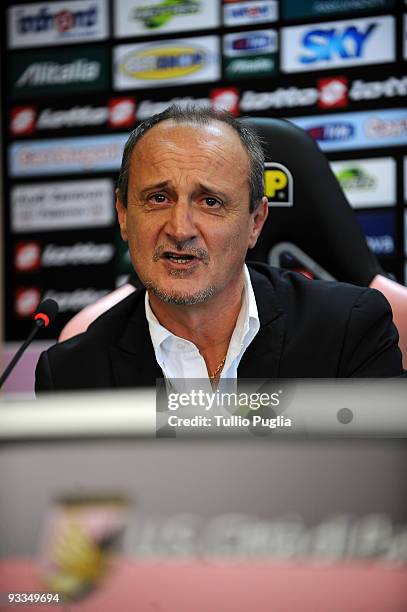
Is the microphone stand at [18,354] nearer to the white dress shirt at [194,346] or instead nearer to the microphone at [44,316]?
the microphone at [44,316]

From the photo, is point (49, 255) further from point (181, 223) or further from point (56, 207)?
point (181, 223)

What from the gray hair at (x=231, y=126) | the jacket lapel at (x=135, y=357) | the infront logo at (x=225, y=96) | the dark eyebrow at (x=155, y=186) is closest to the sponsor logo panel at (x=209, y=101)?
the infront logo at (x=225, y=96)

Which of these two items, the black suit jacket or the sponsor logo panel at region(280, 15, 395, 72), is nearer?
the black suit jacket

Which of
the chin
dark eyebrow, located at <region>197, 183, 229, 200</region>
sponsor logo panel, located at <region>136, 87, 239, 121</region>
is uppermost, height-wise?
sponsor logo panel, located at <region>136, 87, 239, 121</region>

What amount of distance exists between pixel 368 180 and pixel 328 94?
0.88 feet

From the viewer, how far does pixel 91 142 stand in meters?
1.87

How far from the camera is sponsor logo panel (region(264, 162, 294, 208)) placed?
55.7 inches

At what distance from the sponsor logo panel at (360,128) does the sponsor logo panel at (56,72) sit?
58cm

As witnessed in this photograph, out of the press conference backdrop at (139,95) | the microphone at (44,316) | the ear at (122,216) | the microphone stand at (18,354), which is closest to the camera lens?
the microphone stand at (18,354)

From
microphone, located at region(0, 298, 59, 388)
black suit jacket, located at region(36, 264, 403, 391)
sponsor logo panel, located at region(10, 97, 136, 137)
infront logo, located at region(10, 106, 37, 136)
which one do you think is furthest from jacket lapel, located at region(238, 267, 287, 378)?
infront logo, located at region(10, 106, 37, 136)

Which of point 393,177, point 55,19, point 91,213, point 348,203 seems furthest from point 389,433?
point 55,19

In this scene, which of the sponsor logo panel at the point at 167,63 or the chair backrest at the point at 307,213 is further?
the sponsor logo panel at the point at 167,63

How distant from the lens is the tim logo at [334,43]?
1766 mm

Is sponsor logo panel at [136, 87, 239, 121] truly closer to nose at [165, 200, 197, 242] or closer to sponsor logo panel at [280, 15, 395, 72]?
sponsor logo panel at [280, 15, 395, 72]
